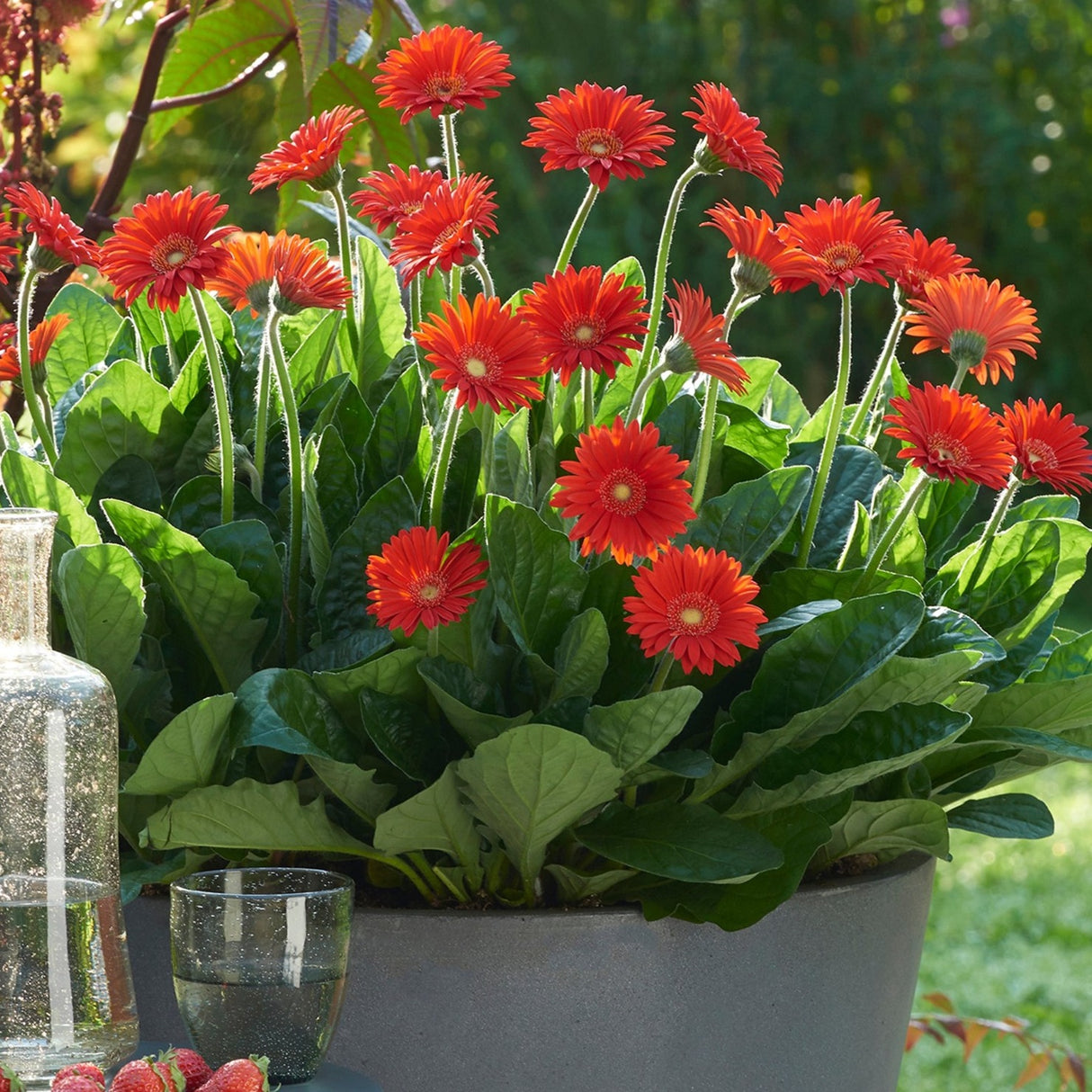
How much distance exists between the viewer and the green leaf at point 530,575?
25.5 inches

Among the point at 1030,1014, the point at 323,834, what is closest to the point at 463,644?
the point at 323,834

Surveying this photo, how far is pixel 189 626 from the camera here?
0.72 meters

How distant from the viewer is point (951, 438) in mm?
626

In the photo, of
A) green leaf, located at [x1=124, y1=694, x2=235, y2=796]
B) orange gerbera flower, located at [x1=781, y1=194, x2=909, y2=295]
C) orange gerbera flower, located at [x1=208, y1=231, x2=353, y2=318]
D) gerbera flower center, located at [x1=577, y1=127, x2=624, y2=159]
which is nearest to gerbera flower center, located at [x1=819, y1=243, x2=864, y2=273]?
orange gerbera flower, located at [x1=781, y1=194, x2=909, y2=295]

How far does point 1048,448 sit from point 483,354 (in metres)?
0.26

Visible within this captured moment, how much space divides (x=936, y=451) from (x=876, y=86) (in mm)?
5239

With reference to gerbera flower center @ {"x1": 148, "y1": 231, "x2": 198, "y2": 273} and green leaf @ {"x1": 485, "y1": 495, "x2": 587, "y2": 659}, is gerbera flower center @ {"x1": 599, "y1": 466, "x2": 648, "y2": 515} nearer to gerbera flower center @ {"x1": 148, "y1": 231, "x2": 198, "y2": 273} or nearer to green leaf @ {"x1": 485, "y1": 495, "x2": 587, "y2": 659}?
green leaf @ {"x1": 485, "y1": 495, "x2": 587, "y2": 659}

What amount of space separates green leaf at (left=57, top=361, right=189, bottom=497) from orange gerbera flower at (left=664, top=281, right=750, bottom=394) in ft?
0.94

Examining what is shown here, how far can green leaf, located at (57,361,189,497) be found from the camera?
29.9 inches

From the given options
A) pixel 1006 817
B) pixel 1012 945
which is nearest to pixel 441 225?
pixel 1006 817

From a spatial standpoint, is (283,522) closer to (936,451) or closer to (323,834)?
(323,834)

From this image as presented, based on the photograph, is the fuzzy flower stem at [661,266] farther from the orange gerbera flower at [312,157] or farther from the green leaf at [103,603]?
the green leaf at [103,603]

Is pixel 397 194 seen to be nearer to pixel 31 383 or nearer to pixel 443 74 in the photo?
pixel 443 74

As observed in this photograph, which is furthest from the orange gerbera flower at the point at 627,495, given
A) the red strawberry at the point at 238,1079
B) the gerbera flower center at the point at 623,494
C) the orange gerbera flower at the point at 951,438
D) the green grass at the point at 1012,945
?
the green grass at the point at 1012,945
